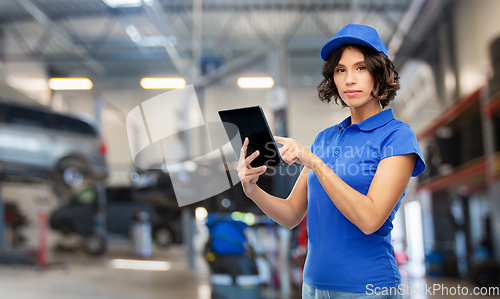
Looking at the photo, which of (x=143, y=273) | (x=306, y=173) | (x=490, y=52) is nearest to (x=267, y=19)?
(x=490, y=52)

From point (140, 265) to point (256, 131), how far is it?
6.02 m

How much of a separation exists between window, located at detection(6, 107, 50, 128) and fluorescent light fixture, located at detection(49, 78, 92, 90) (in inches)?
36.9

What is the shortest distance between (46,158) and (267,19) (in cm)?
429

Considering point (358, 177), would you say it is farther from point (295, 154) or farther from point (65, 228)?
point (65, 228)

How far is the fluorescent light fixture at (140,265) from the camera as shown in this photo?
5738mm

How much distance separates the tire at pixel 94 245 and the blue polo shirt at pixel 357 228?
690 centimetres

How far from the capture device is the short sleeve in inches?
27.6

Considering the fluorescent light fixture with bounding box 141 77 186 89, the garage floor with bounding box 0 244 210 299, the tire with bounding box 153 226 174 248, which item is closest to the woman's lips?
the garage floor with bounding box 0 244 210 299

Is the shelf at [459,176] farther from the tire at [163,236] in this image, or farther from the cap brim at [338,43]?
the tire at [163,236]

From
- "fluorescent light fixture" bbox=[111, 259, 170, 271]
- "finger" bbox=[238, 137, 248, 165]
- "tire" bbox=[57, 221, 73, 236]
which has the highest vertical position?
"finger" bbox=[238, 137, 248, 165]

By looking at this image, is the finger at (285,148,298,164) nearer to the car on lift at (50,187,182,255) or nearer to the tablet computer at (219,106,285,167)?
the tablet computer at (219,106,285,167)

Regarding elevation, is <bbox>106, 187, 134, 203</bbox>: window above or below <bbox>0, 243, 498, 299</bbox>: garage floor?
above

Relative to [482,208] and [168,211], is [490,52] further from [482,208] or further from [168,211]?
[168,211]

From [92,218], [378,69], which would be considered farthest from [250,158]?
[92,218]
